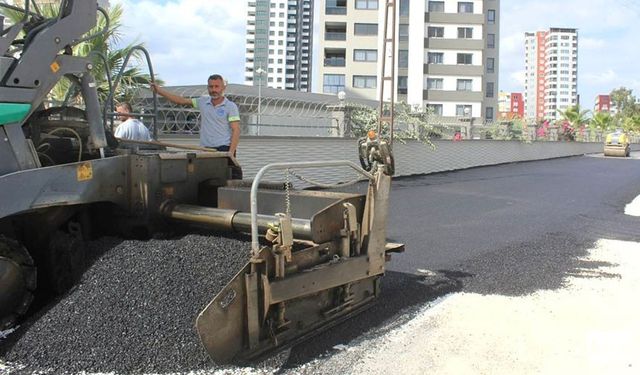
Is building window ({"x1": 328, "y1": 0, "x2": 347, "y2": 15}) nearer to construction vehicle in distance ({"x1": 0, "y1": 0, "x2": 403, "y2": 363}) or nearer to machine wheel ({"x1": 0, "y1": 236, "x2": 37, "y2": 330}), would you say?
construction vehicle in distance ({"x1": 0, "y1": 0, "x2": 403, "y2": 363})

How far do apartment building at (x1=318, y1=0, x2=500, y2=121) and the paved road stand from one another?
44.1 m

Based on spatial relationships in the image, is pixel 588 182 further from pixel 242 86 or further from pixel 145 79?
pixel 242 86

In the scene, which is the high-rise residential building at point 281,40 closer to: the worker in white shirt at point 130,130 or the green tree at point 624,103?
the green tree at point 624,103

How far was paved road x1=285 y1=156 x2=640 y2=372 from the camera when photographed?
220 inches

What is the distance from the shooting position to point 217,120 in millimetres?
6164

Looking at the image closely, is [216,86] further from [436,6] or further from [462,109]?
[436,6]

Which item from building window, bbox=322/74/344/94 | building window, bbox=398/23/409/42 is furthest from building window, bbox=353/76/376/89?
building window, bbox=398/23/409/42

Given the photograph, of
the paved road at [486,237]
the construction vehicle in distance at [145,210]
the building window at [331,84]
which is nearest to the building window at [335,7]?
the building window at [331,84]

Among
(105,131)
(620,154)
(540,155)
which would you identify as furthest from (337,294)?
(620,154)

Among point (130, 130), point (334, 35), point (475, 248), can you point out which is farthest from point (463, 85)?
point (130, 130)

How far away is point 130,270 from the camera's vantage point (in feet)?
13.5

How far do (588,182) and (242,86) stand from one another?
16.7 metres

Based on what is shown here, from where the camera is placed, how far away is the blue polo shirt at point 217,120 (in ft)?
20.2

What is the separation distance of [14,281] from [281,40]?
131 m
